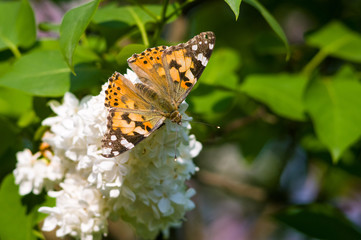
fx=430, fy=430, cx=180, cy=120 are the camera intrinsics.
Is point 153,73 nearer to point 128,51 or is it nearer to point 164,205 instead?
point 128,51

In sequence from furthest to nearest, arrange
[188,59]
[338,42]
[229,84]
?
[338,42], [229,84], [188,59]

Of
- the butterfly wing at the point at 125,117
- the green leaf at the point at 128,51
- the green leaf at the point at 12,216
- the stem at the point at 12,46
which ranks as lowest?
the green leaf at the point at 12,216

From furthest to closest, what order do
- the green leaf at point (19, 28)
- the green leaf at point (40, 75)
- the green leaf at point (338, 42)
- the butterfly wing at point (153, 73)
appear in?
the green leaf at point (338, 42) < the green leaf at point (19, 28) < the green leaf at point (40, 75) < the butterfly wing at point (153, 73)

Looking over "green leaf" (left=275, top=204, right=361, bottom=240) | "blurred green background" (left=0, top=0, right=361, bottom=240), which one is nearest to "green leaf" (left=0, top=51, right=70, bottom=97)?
"blurred green background" (left=0, top=0, right=361, bottom=240)

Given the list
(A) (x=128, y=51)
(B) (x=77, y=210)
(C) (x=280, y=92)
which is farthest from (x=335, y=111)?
(B) (x=77, y=210)

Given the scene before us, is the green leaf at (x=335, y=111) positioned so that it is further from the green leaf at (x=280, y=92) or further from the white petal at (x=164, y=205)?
the white petal at (x=164, y=205)

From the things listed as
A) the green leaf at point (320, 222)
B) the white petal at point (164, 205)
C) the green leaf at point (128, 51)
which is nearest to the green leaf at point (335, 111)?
the green leaf at point (320, 222)

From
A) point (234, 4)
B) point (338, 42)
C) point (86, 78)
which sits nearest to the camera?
point (234, 4)
